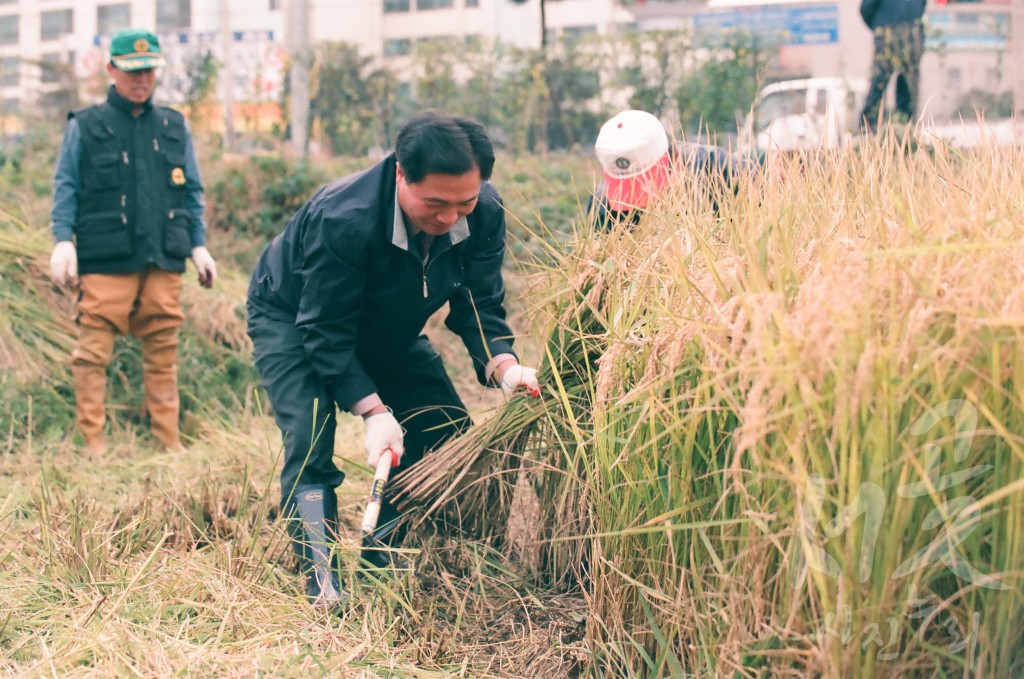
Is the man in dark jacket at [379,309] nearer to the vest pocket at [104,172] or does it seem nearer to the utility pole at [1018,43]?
the vest pocket at [104,172]

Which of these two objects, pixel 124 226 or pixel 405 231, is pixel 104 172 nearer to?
pixel 124 226

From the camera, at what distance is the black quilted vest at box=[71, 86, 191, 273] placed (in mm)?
4773

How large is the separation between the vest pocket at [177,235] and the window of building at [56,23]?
23.1m

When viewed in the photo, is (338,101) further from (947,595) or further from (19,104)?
(947,595)

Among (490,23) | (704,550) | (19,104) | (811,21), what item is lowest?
(704,550)

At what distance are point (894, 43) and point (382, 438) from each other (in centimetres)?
498

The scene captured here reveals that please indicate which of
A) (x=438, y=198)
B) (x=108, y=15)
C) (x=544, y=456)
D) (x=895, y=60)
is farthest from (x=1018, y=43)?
(x=108, y=15)

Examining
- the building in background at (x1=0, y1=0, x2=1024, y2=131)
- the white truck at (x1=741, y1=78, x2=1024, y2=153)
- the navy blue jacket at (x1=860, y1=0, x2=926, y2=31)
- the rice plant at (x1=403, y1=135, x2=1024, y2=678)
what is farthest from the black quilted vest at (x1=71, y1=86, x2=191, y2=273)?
the navy blue jacket at (x1=860, y1=0, x2=926, y2=31)

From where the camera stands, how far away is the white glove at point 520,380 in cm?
289

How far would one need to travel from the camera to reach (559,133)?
10320mm

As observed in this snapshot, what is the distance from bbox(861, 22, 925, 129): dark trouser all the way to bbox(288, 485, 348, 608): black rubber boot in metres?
4.48

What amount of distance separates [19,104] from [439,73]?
375 centimetres

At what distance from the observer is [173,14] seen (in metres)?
27.4

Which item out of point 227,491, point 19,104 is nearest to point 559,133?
point 19,104
